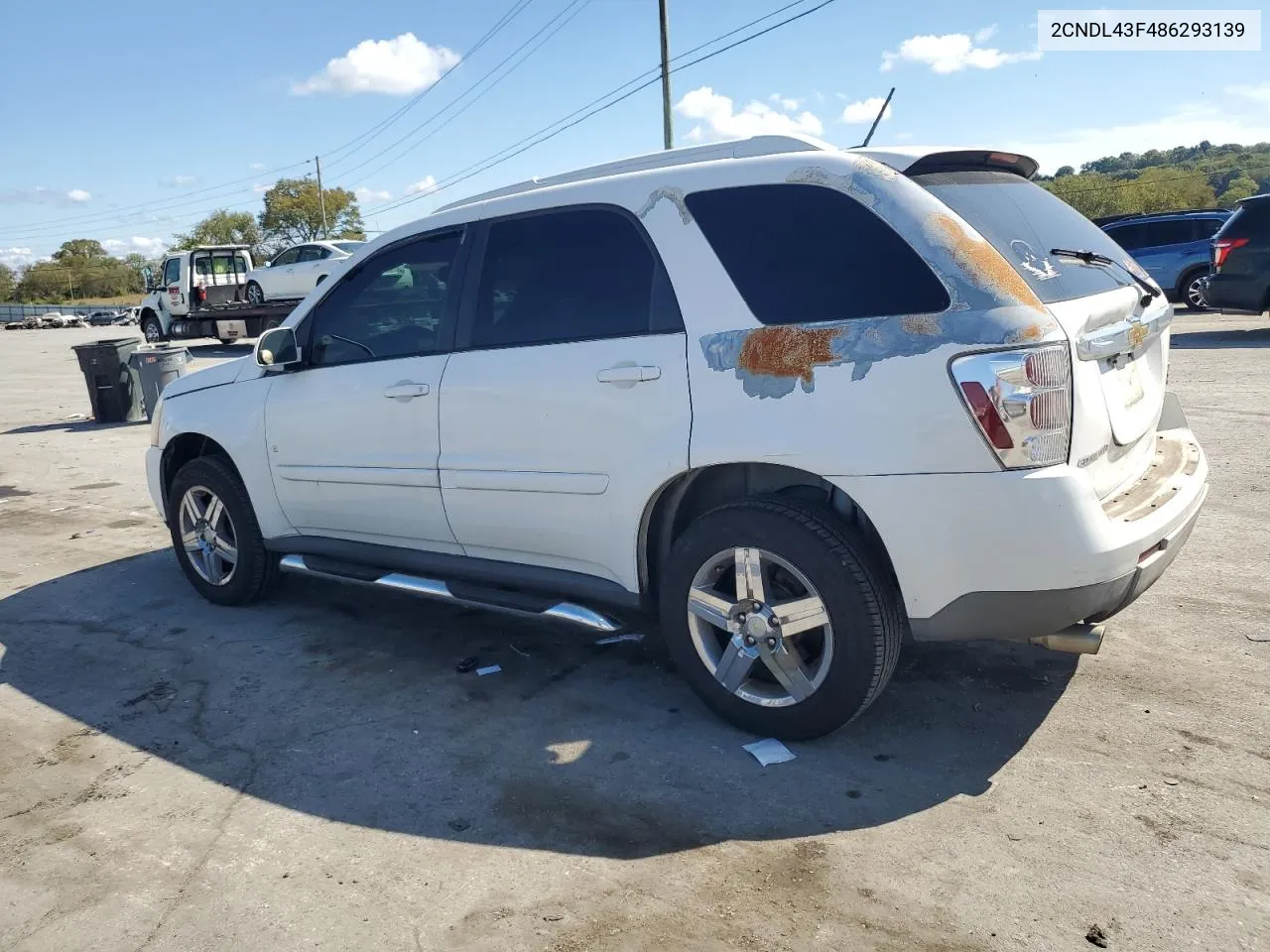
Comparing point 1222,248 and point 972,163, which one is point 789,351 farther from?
point 1222,248

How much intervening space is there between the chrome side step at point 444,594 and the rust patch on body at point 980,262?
179 centimetres

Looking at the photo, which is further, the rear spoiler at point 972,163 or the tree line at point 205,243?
the tree line at point 205,243

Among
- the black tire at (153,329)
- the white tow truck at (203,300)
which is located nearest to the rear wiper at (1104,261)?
the white tow truck at (203,300)

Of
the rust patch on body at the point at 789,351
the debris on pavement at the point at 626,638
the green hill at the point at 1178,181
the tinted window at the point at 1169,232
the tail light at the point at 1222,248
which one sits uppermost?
the green hill at the point at 1178,181

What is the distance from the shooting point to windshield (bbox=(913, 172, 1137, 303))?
10.6 feet

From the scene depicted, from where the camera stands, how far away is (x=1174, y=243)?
18016 mm

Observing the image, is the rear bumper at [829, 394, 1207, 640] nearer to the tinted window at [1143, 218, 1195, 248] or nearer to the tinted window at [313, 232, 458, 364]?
the tinted window at [313, 232, 458, 364]

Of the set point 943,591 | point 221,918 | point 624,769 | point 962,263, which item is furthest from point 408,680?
point 962,263

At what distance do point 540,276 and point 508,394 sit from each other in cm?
50

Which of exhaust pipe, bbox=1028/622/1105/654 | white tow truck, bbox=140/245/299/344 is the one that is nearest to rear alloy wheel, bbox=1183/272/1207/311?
exhaust pipe, bbox=1028/622/1105/654

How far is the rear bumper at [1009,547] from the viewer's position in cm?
297

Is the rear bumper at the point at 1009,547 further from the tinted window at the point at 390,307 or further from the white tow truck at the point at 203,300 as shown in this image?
the white tow truck at the point at 203,300

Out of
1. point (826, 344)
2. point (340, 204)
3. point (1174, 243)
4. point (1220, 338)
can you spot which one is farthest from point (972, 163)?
point (340, 204)

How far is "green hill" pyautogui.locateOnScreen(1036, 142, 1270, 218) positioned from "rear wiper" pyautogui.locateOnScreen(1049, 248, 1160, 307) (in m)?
62.2
